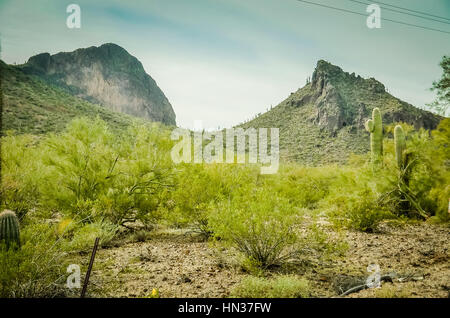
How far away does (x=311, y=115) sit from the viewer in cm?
4519

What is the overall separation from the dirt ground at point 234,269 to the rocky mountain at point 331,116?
1019 inches

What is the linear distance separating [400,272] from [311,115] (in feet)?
139

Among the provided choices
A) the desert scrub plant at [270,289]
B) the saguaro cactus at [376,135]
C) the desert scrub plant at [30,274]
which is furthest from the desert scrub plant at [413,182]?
the desert scrub plant at [30,274]

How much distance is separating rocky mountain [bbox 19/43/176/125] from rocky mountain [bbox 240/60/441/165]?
36458 millimetres

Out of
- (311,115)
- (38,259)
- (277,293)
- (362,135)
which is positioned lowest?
(277,293)

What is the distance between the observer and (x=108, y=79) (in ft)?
278

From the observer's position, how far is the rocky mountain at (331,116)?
3578cm

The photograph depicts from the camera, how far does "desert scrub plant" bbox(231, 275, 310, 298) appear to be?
404 cm

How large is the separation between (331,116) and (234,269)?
39.9m

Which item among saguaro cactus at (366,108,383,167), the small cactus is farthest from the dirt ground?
saguaro cactus at (366,108,383,167)

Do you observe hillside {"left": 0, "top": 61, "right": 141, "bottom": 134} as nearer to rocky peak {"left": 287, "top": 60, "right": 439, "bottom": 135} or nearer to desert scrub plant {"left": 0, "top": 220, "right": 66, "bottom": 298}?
desert scrub plant {"left": 0, "top": 220, "right": 66, "bottom": 298}

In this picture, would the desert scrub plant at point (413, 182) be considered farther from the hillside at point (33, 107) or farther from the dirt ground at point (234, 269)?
the hillside at point (33, 107)
